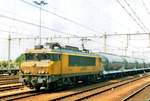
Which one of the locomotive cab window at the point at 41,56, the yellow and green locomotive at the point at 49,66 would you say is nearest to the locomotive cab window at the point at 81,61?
the yellow and green locomotive at the point at 49,66

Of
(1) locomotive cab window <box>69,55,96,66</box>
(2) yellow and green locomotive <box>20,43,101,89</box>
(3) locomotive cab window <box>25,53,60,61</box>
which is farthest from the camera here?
(1) locomotive cab window <box>69,55,96,66</box>

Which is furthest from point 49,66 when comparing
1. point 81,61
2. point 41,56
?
point 81,61

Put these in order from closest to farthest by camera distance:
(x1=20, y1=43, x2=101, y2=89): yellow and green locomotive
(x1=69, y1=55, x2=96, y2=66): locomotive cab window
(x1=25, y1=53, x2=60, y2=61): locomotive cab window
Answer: (x1=20, y1=43, x2=101, y2=89): yellow and green locomotive
(x1=25, y1=53, x2=60, y2=61): locomotive cab window
(x1=69, y1=55, x2=96, y2=66): locomotive cab window

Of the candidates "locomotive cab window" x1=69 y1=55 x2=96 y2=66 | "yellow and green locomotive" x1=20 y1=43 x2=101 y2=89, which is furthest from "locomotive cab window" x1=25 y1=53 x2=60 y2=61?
"locomotive cab window" x1=69 y1=55 x2=96 y2=66

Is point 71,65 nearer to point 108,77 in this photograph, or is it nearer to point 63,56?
point 63,56

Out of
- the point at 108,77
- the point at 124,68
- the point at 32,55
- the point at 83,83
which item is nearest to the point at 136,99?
the point at 32,55

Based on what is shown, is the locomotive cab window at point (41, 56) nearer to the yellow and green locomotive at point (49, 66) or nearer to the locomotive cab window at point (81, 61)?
the yellow and green locomotive at point (49, 66)

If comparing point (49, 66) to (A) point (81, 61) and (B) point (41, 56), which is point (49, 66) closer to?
(B) point (41, 56)

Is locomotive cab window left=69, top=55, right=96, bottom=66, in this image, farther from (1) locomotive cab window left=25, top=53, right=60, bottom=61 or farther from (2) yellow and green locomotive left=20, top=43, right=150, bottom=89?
(1) locomotive cab window left=25, top=53, right=60, bottom=61

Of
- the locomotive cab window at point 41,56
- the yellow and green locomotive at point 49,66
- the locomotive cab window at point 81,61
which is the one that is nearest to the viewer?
the yellow and green locomotive at point 49,66

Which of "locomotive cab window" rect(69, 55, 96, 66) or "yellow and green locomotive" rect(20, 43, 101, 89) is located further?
"locomotive cab window" rect(69, 55, 96, 66)

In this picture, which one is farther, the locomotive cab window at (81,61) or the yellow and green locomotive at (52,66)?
the locomotive cab window at (81,61)

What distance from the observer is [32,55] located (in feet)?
84.2

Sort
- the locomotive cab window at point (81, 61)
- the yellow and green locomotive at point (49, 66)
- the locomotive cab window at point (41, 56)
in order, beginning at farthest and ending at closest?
the locomotive cab window at point (81, 61) → the locomotive cab window at point (41, 56) → the yellow and green locomotive at point (49, 66)
